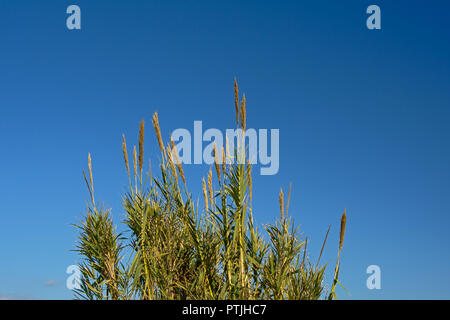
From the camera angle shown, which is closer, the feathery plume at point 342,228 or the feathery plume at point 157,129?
the feathery plume at point 342,228

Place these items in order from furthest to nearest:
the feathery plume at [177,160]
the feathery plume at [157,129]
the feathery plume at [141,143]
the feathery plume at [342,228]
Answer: the feathery plume at [177,160]
the feathery plume at [157,129]
the feathery plume at [141,143]
the feathery plume at [342,228]

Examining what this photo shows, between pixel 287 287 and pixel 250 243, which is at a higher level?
pixel 250 243

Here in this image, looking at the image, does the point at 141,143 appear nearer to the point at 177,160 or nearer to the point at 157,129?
the point at 157,129

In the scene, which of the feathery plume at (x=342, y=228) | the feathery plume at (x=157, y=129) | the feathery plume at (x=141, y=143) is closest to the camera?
the feathery plume at (x=342, y=228)

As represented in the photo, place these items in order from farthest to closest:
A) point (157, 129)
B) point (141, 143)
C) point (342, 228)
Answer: point (157, 129), point (141, 143), point (342, 228)

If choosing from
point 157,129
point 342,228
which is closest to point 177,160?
point 157,129

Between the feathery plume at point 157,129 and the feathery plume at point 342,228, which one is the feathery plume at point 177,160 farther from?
the feathery plume at point 342,228

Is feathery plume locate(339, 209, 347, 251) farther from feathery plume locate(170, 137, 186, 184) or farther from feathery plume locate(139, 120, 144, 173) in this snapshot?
feathery plume locate(139, 120, 144, 173)

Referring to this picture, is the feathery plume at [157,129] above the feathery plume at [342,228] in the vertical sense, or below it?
above

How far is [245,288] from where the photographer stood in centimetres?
515
